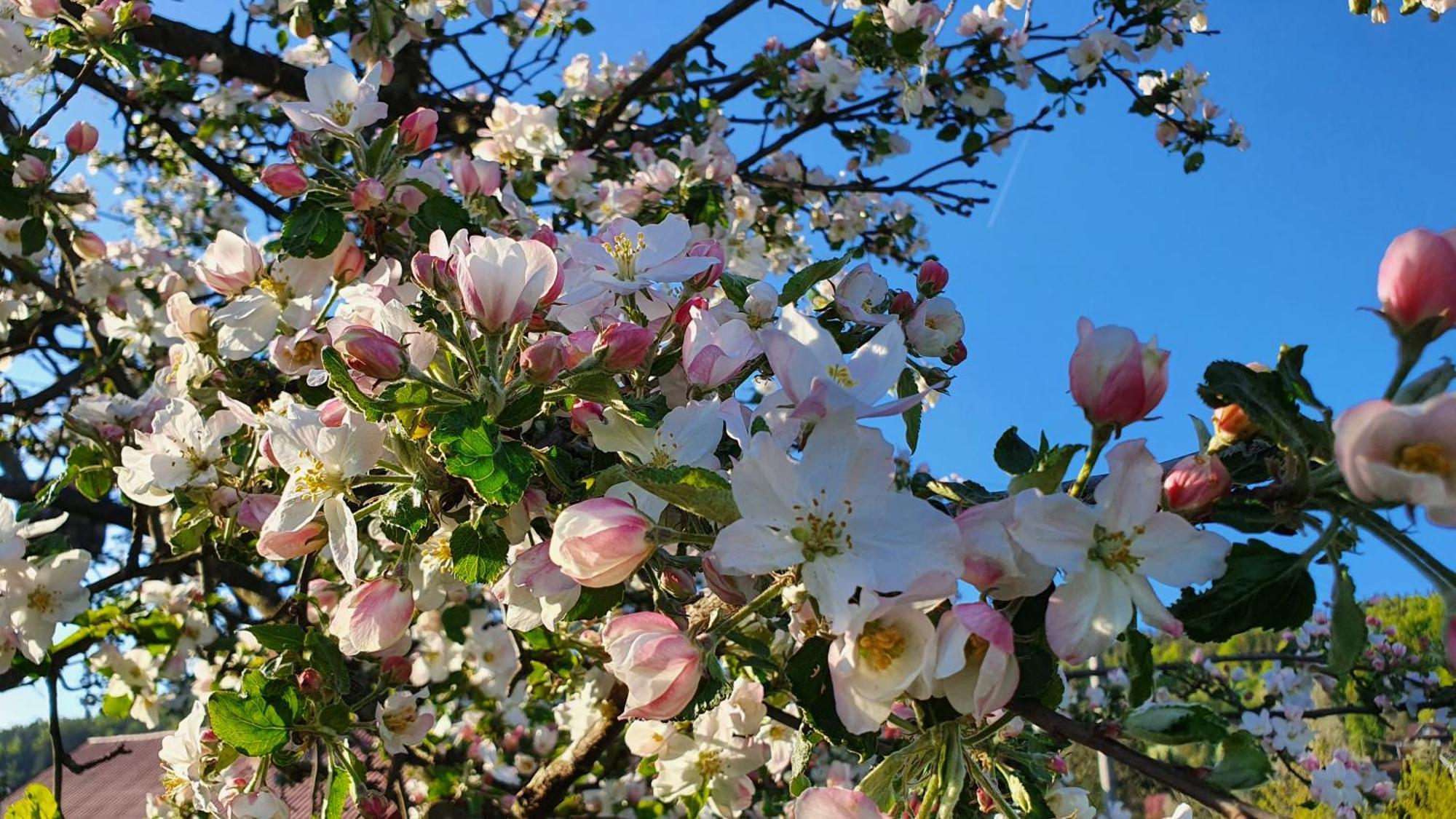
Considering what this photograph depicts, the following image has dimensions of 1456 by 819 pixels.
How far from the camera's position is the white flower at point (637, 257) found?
106cm

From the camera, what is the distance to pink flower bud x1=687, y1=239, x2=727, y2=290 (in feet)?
3.62

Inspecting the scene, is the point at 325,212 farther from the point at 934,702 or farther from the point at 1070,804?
the point at 1070,804

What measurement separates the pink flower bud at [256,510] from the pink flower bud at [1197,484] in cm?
105

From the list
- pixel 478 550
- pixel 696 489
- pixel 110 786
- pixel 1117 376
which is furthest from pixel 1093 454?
pixel 110 786

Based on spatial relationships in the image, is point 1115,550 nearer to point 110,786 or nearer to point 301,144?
point 301,144

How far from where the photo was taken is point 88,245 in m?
2.60

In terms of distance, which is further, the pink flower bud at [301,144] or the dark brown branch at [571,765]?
the dark brown branch at [571,765]

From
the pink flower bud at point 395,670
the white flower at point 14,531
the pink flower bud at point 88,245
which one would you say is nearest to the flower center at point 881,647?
the pink flower bud at point 395,670

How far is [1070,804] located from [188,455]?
51.5 inches

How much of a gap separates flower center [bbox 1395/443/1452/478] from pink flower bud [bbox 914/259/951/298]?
775mm

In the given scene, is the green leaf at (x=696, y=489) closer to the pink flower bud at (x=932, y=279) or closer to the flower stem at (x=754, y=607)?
the flower stem at (x=754, y=607)

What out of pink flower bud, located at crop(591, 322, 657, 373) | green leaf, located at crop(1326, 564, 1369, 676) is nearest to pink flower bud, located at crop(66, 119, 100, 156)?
pink flower bud, located at crop(591, 322, 657, 373)

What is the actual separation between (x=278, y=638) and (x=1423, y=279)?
126 cm

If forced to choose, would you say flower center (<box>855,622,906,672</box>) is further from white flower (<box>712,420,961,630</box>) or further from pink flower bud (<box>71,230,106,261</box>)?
pink flower bud (<box>71,230,106,261</box>)
